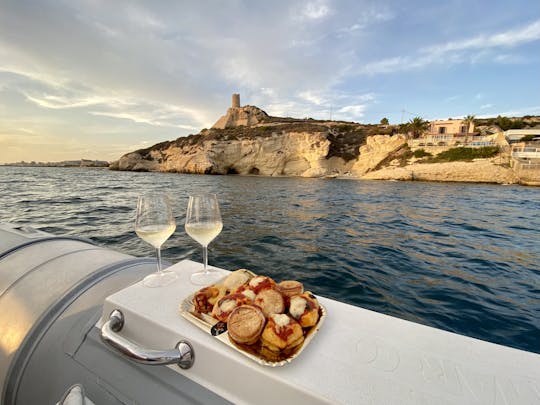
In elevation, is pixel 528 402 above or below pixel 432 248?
above

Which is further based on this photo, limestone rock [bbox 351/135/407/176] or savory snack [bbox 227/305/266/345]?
limestone rock [bbox 351/135/407/176]

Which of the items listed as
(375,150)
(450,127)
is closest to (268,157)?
(375,150)

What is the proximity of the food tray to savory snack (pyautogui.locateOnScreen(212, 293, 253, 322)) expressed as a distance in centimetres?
2

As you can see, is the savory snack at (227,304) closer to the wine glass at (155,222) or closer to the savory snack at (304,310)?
the savory snack at (304,310)

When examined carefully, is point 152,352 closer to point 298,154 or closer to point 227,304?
point 227,304

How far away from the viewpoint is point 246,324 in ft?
2.56

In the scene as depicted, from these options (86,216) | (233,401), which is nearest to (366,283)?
(233,401)

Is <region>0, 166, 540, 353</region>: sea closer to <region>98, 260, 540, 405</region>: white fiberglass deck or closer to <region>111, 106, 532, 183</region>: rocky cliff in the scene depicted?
<region>98, 260, 540, 405</region>: white fiberglass deck

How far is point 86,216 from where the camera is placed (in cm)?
816

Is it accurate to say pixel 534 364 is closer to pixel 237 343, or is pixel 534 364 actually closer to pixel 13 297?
pixel 237 343

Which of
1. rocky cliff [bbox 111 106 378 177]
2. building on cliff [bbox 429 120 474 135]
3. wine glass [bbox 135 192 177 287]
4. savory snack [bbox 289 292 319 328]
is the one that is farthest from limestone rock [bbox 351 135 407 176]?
savory snack [bbox 289 292 319 328]

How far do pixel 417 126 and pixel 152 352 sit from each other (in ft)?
191

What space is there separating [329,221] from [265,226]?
2.57 meters

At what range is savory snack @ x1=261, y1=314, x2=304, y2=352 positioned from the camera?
2.39ft
